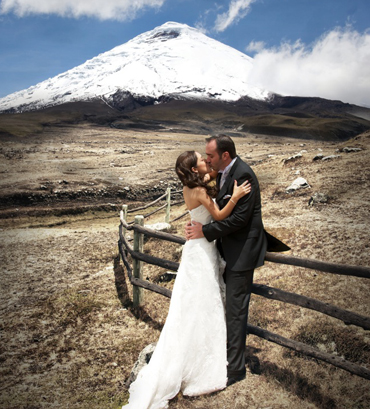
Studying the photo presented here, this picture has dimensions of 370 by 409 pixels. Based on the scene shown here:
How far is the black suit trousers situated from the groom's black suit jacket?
15cm

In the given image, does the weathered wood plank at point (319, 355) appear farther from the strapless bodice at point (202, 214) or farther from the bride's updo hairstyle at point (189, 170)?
the bride's updo hairstyle at point (189, 170)

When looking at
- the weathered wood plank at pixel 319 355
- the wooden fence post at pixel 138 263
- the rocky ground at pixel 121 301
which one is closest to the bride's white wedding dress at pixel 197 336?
the rocky ground at pixel 121 301

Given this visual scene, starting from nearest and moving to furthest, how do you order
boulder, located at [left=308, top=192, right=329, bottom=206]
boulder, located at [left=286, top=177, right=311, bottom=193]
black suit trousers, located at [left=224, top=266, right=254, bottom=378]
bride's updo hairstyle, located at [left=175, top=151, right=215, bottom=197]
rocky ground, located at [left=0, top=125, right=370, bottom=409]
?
1. bride's updo hairstyle, located at [left=175, top=151, right=215, bottom=197]
2. black suit trousers, located at [left=224, top=266, right=254, bottom=378]
3. rocky ground, located at [left=0, top=125, right=370, bottom=409]
4. boulder, located at [left=308, top=192, right=329, bottom=206]
5. boulder, located at [left=286, top=177, right=311, bottom=193]

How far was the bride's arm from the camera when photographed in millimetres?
2807

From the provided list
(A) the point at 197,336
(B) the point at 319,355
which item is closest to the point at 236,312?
(A) the point at 197,336

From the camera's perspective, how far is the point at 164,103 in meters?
130

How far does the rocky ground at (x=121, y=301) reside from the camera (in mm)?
3551

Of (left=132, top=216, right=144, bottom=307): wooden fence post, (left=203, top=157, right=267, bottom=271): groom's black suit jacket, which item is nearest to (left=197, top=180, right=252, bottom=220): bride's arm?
(left=203, top=157, right=267, bottom=271): groom's black suit jacket

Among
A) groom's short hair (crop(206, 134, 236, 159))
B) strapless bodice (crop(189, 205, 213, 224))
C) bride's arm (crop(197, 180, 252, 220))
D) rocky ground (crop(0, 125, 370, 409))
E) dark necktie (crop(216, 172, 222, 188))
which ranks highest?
groom's short hair (crop(206, 134, 236, 159))

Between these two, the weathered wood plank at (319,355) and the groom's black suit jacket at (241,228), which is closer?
the groom's black suit jacket at (241,228)

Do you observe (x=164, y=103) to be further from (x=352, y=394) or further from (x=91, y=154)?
(x=352, y=394)

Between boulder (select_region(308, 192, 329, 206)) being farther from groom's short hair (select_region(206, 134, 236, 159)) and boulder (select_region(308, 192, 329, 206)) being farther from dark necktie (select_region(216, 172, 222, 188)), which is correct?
groom's short hair (select_region(206, 134, 236, 159))

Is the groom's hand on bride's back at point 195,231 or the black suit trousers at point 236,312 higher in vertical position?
the groom's hand on bride's back at point 195,231

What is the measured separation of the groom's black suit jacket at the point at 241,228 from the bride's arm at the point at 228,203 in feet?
0.18
